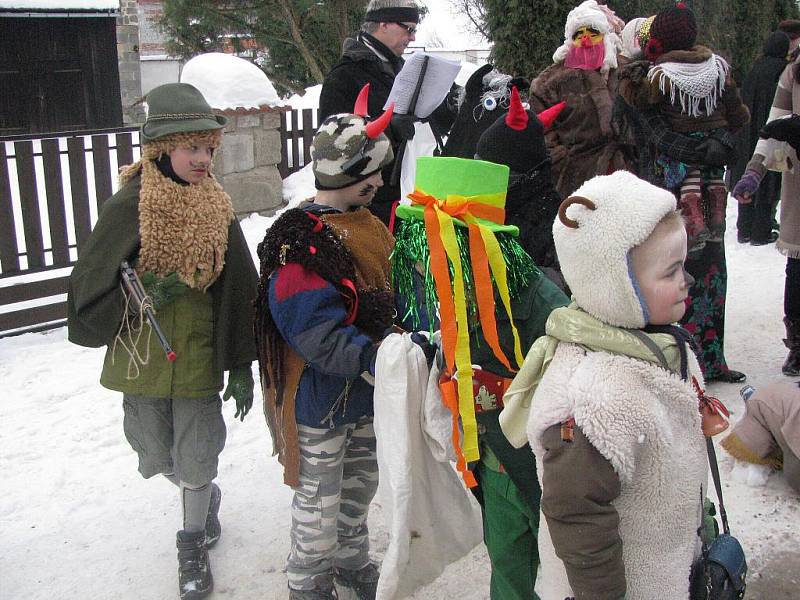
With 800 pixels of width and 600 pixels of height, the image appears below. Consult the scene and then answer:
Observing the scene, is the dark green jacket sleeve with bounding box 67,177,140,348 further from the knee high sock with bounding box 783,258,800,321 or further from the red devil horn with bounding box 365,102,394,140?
the knee high sock with bounding box 783,258,800,321

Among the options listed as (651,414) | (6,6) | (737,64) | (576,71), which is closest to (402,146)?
(576,71)

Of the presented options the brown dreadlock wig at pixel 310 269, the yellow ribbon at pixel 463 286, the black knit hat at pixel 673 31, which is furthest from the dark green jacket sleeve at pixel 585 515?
the black knit hat at pixel 673 31

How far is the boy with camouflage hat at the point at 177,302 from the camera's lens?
2.79 metres

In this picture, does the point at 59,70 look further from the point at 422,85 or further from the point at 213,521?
the point at 213,521

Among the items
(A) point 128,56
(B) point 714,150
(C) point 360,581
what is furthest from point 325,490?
(A) point 128,56

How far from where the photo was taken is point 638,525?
1.75 metres

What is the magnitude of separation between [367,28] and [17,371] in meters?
2.96

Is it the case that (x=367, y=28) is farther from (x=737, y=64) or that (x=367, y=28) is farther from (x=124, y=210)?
(x=737, y=64)

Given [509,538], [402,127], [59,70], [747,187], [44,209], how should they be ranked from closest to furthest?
[509,538] → [402,127] → [747,187] → [44,209] → [59,70]

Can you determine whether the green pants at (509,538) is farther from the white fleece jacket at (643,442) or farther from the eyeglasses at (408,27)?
the eyeglasses at (408,27)

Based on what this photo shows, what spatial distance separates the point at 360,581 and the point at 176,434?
2.79 ft

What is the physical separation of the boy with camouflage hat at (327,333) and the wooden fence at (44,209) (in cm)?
374

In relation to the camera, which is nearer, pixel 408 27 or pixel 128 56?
pixel 408 27

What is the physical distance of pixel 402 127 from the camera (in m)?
3.93
